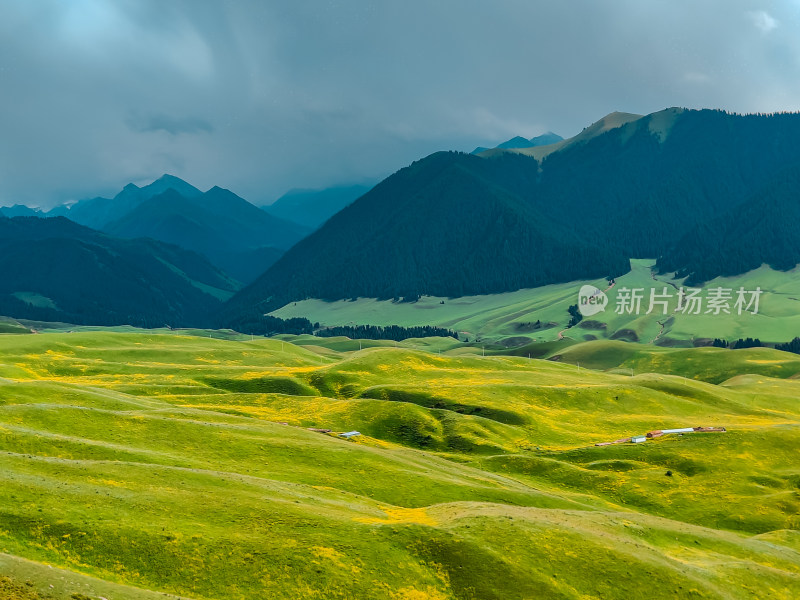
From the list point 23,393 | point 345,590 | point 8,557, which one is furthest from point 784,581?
point 23,393

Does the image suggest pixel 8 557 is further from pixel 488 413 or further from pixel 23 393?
pixel 488 413

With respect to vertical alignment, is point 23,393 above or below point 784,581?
above

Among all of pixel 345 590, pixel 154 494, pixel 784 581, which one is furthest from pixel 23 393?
pixel 784 581

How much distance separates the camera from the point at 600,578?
6800 cm

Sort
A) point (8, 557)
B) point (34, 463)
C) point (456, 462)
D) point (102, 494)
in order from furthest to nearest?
point (456, 462) < point (34, 463) < point (102, 494) < point (8, 557)

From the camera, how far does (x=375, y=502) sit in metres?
84.5

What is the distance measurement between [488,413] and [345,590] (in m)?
109

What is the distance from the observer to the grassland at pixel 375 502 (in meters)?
56.8

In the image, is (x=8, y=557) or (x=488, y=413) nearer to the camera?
(x=8, y=557)

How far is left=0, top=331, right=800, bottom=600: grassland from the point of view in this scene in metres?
56.8

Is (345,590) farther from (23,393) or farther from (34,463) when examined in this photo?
(23,393)

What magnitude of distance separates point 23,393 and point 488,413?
92348mm

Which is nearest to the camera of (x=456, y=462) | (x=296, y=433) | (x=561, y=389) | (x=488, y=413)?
(x=296, y=433)

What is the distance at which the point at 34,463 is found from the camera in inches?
2766
